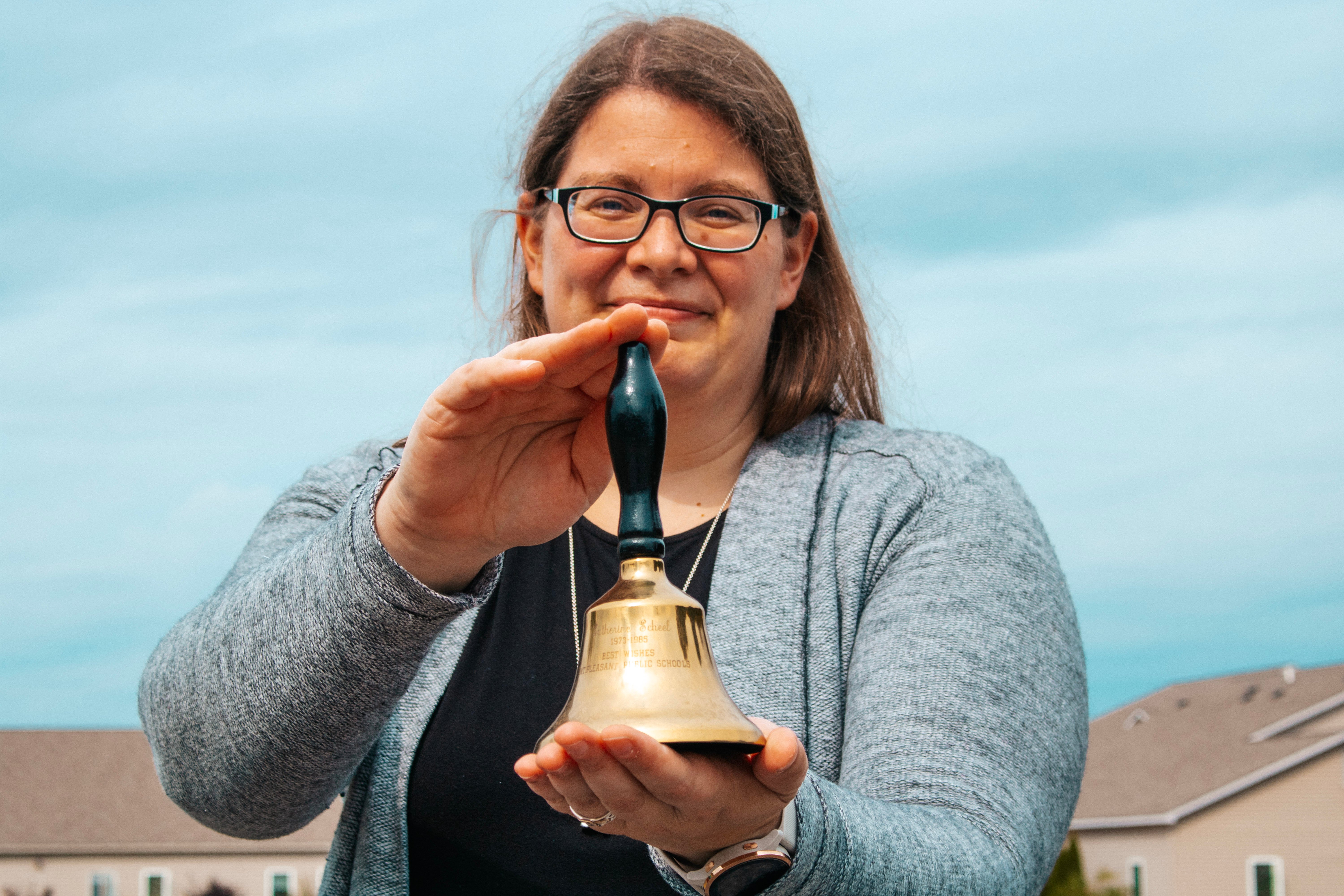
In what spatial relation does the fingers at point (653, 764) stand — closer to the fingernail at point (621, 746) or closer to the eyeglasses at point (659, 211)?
the fingernail at point (621, 746)

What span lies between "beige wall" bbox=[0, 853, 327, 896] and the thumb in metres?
30.5

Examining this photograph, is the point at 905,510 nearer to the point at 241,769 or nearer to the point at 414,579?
the point at 414,579

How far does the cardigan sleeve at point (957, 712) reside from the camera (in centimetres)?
213

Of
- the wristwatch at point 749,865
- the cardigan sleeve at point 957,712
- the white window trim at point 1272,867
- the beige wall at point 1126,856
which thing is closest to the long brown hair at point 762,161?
the cardigan sleeve at point 957,712

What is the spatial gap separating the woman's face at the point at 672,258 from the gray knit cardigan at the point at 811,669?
36 centimetres

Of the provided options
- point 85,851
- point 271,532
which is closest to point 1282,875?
point 85,851

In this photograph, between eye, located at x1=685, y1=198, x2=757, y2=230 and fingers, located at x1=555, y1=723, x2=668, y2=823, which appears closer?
fingers, located at x1=555, y1=723, x2=668, y2=823

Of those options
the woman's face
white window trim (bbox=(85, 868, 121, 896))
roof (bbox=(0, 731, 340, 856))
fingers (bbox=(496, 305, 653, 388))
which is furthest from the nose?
white window trim (bbox=(85, 868, 121, 896))

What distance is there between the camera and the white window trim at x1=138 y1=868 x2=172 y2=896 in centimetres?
3095

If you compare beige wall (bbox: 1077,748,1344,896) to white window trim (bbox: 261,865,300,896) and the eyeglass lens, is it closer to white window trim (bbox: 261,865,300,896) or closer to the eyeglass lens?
white window trim (bbox: 261,865,300,896)

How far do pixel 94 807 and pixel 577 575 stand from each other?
33.8 m

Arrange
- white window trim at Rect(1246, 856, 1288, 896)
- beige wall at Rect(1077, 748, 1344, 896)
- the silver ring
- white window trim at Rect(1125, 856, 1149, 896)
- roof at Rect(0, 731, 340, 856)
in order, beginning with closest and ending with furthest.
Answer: the silver ring → beige wall at Rect(1077, 748, 1344, 896) → white window trim at Rect(1246, 856, 1288, 896) → white window trim at Rect(1125, 856, 1149, 896) → roof at Rect(0, 731, 340, 856)

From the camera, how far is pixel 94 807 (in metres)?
32.7

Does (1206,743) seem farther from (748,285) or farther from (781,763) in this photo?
(781,763)
